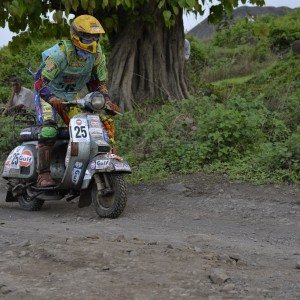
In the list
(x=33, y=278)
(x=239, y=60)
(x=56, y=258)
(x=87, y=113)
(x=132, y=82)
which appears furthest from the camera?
(x=239, y=60)

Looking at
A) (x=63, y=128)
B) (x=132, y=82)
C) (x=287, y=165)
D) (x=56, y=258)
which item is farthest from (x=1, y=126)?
(x=56, y=258)

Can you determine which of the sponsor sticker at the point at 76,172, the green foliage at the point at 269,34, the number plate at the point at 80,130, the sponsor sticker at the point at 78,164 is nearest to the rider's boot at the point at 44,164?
the sponsor sticker at the point at 76,172

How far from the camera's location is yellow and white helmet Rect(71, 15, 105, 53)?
293 inches

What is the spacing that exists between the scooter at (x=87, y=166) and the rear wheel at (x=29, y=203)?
0.45ft

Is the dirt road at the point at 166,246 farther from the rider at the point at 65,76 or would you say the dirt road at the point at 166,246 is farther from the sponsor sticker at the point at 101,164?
the rider at the point at 65,76

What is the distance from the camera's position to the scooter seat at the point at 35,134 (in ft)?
26.3

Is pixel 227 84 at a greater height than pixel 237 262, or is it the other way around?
pixel 227 84

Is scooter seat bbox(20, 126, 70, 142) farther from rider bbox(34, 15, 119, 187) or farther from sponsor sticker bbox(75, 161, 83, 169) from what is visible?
sponsor sticker bbox(75, 161, 83, 169)

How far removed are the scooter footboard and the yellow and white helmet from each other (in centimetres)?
116

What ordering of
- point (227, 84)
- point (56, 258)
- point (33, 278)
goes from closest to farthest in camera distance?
point (33, 278) → point (56, 258) → point (227, 84)

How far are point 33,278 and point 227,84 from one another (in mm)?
10226

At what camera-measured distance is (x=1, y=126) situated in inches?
510

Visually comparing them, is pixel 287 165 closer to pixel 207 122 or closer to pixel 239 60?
pixel 207 122

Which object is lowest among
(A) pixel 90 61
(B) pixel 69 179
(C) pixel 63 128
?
(B) pixel 69 179
